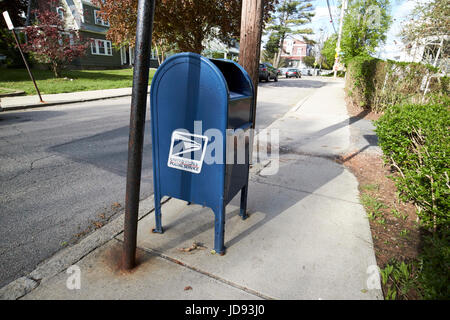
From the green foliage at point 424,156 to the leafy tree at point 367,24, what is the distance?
15.4 meters

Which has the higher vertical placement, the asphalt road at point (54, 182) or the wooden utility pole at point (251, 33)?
the wooden utility pole at point (251, 33)

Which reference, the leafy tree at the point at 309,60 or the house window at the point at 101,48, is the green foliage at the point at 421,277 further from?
the leafy tree at the point at 309,60

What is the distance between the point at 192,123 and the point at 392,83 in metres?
9.89

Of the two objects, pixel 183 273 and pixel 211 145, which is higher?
pixel 211 145

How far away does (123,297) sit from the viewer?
195 centimetres

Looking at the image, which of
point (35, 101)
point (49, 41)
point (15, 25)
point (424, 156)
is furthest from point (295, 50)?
point (424, 156)

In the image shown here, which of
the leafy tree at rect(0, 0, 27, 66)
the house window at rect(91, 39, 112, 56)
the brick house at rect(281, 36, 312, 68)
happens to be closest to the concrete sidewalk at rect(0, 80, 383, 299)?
the leafy tree at rect(0, 0, 27, 66)

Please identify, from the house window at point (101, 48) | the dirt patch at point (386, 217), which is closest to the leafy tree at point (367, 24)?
the dirt patch at point (386, 217)

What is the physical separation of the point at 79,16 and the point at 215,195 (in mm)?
30500

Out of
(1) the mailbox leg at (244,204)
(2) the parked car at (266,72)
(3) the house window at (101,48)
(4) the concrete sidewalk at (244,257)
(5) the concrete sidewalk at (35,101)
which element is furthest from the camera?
(3) the house window at (101,48)

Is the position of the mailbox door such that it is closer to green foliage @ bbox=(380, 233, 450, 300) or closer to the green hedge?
green foliage @ bbox=(380, 233, 450, 300)

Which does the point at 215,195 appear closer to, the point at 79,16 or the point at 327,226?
the point at 327,226

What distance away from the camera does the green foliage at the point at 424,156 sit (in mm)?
2520

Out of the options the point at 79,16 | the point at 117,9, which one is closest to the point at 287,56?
the point at 79,16
